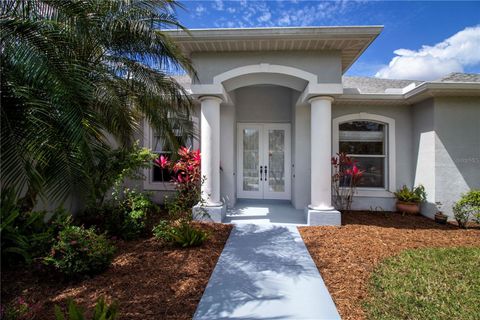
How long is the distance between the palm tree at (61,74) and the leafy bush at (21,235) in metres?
0.44

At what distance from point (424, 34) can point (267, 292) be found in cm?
996

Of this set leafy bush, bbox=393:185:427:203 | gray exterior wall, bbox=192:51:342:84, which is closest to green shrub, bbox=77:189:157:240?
gray exterior wall, bbox=192:51:342:84

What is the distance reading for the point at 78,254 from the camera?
3.70m

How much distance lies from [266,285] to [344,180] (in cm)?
578

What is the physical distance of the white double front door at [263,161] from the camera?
30.3 ft

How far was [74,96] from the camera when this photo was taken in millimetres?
2754

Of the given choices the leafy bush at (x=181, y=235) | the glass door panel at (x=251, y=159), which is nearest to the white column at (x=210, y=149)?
the leafy bush at (x=181, y=235)

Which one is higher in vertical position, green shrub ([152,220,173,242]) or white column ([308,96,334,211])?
white column ([308,96,334,211])

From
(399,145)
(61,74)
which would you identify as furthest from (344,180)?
(61,74)

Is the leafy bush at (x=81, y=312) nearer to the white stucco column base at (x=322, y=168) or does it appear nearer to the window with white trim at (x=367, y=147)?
the white stucco column base at (x=322, y=168)

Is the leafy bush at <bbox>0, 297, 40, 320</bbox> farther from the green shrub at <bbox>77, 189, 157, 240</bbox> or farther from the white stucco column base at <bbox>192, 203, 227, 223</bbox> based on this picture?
the white stucco column base at <bbox>192, 203, 227, 223</bbox>

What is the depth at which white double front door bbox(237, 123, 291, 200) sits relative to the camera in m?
9.23

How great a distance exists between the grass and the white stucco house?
218 centimetres

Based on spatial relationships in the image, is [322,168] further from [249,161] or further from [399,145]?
[399,145]
